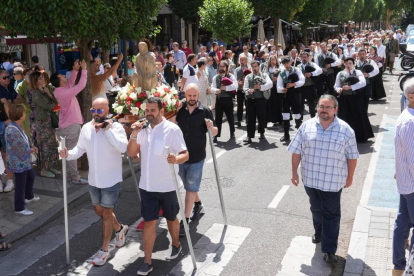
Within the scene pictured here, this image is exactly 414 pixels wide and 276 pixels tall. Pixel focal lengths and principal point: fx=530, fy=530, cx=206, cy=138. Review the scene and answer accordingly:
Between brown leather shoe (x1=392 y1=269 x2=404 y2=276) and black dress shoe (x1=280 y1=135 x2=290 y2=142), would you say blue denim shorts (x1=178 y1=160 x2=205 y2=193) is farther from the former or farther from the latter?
black dress shoe (x1=280 y1=135 x2=290 y2=142)

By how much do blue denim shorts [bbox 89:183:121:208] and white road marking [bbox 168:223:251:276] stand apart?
3.42 ft

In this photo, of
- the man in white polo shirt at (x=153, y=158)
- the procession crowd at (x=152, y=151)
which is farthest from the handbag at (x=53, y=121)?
the man in white polo shirt at (x=153, y=158)

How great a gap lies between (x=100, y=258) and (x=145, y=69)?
323 centimetres

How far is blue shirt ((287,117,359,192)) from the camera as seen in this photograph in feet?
18.7

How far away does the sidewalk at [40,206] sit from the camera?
7.09 meters

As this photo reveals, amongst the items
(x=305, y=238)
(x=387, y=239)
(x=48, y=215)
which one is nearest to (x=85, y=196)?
(x=48, y=215)

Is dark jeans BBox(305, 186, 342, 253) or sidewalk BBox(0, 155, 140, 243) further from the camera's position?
sidewalk BBox(0, 155, 140, 243)

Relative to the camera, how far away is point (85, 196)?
27.5ft

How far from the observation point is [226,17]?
1972cm

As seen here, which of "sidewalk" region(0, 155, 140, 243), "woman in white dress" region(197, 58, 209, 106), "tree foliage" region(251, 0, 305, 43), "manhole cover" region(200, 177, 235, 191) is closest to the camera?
"sidewalk" region(0, 155, 140, 243)

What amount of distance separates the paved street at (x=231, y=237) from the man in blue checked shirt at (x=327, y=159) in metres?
0.51

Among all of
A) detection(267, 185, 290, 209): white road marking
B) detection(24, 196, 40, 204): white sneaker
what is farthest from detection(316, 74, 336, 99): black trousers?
detection(24, 196, 40, 204): white sneaker

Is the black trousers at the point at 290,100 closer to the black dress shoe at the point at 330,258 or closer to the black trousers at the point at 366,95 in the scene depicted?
the black trousers at the point at 366,95

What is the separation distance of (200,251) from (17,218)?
2793 millimetres
